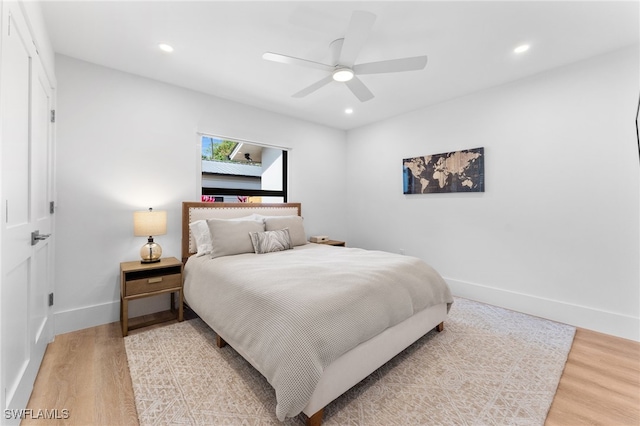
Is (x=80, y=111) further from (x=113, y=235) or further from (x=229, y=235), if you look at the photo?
(x=229, y=235)

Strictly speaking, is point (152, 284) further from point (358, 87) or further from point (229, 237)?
point (358, 87)

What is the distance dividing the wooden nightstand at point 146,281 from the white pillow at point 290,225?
1082 mm

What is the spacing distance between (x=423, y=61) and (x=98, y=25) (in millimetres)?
2582

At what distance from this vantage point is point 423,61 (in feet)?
6.61

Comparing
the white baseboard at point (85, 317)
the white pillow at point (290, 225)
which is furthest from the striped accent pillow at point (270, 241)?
the white baseboard at point (85, 317)

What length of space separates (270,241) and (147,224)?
125cm

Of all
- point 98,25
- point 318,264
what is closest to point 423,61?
point 318,264

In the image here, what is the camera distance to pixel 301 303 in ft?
5.17

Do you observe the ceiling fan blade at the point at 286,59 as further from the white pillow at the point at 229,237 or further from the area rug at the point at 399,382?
the area rug at the point at 399,382

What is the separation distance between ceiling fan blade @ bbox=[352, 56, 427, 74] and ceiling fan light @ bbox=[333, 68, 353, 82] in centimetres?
5

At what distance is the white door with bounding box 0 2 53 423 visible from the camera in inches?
50.1

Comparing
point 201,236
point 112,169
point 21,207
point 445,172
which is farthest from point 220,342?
point 445,172

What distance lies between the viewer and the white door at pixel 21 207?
4.17ft

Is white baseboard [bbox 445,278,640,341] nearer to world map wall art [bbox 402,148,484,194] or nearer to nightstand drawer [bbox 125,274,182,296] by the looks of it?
world map wall art [bbox 402,148,484,194]
